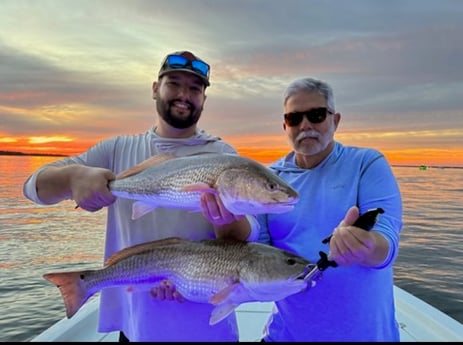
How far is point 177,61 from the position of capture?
9.18 feet

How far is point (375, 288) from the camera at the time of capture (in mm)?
2955

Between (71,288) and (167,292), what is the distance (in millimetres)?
583

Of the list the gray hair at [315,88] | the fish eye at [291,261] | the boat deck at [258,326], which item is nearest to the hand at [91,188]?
the fish eye at [291,261]

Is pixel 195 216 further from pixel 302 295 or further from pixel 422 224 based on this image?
pixel 422 224

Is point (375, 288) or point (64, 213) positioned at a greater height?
point (375, 288)

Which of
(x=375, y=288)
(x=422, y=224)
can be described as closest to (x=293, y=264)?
(x=375, y=288)

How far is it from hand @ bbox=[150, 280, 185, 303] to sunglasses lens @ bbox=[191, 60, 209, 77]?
1.43 metres

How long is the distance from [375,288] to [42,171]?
2.43 metres

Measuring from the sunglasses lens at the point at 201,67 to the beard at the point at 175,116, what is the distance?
24 centimetres

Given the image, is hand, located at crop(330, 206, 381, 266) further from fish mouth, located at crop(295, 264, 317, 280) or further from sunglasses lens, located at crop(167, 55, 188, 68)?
sunglasses lens, located at crop(167, 55, 188, 68)

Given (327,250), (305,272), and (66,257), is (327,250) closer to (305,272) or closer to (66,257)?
(305,272)

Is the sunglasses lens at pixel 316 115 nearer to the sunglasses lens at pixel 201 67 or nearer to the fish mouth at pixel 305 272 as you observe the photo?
the sunglasses lens at pixel 201 67

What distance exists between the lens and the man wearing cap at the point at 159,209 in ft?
8.29

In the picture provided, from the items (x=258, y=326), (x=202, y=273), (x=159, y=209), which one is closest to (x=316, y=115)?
(x=159, y=209)
